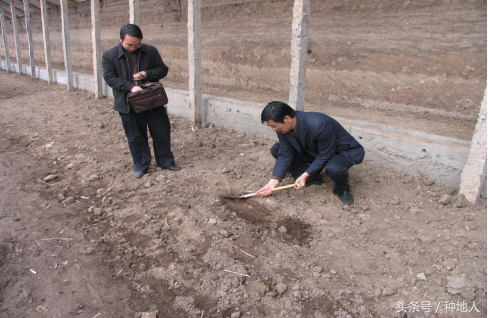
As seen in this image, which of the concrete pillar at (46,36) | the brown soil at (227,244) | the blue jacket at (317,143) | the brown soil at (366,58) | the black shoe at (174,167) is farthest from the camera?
the concrete pillar at (46,36)

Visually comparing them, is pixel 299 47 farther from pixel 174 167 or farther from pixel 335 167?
pixel 174 167

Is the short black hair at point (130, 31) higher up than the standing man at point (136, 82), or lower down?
higher up

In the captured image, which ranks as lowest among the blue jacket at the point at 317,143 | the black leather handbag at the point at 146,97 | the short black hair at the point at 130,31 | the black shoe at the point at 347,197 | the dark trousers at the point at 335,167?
the black shoe at the point at 347,197

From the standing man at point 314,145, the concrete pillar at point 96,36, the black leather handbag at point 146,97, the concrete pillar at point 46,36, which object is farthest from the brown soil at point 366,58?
the concrete pillar at point 46,36

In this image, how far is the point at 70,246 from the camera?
8.90ft

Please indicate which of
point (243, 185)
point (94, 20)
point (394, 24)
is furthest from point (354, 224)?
point (94, 20)

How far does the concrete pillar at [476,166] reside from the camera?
2867 millimetres

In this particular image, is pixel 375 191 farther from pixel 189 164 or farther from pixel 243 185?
pixel 189 164

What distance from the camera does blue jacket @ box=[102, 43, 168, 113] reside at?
354cm

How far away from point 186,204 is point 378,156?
6.80 feet

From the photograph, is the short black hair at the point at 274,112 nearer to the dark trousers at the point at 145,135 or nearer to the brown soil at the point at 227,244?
the brown soil at the point at 227,244

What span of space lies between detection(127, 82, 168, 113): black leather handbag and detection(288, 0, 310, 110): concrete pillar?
1.54m

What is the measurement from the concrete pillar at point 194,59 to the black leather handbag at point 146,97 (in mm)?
1899

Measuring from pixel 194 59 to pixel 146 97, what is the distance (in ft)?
6.66
